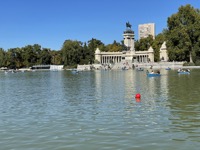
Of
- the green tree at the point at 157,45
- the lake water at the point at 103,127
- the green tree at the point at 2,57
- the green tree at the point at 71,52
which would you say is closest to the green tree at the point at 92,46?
the green tree at the point at 71,52

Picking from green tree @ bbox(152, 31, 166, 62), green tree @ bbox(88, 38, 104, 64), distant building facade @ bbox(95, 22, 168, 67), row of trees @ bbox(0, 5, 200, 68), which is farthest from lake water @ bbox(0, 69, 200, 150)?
green tree @ bbox(88, 38, 104, 64)

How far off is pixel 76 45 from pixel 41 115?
139 metres

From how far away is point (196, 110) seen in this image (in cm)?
1698

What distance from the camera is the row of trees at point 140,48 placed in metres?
91.8

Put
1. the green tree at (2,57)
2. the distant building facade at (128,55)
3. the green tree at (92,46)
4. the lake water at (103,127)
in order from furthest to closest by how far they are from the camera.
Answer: the green tree at (2,57) → the green tree at (92,46) → the distant building facade at (128,55) → the lake water at (103,127)

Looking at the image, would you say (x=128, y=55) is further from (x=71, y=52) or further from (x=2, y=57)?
(x=2, y=57)

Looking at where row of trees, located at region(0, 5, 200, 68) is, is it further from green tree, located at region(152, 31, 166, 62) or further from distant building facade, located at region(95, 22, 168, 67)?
distant building facade, located at region(95, 22, 168, 67)

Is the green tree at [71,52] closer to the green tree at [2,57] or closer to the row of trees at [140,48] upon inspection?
the row of trees at [140,48]

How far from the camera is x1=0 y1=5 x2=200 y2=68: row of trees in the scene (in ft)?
301

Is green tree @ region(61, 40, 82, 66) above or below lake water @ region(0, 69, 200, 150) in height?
above

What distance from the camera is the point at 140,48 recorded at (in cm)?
14638

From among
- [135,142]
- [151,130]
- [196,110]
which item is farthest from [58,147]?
[196,110]

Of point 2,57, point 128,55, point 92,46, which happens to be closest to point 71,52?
point 92,46

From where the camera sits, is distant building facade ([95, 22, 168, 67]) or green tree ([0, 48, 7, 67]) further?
green tree ([0, 48, 7, 67])
